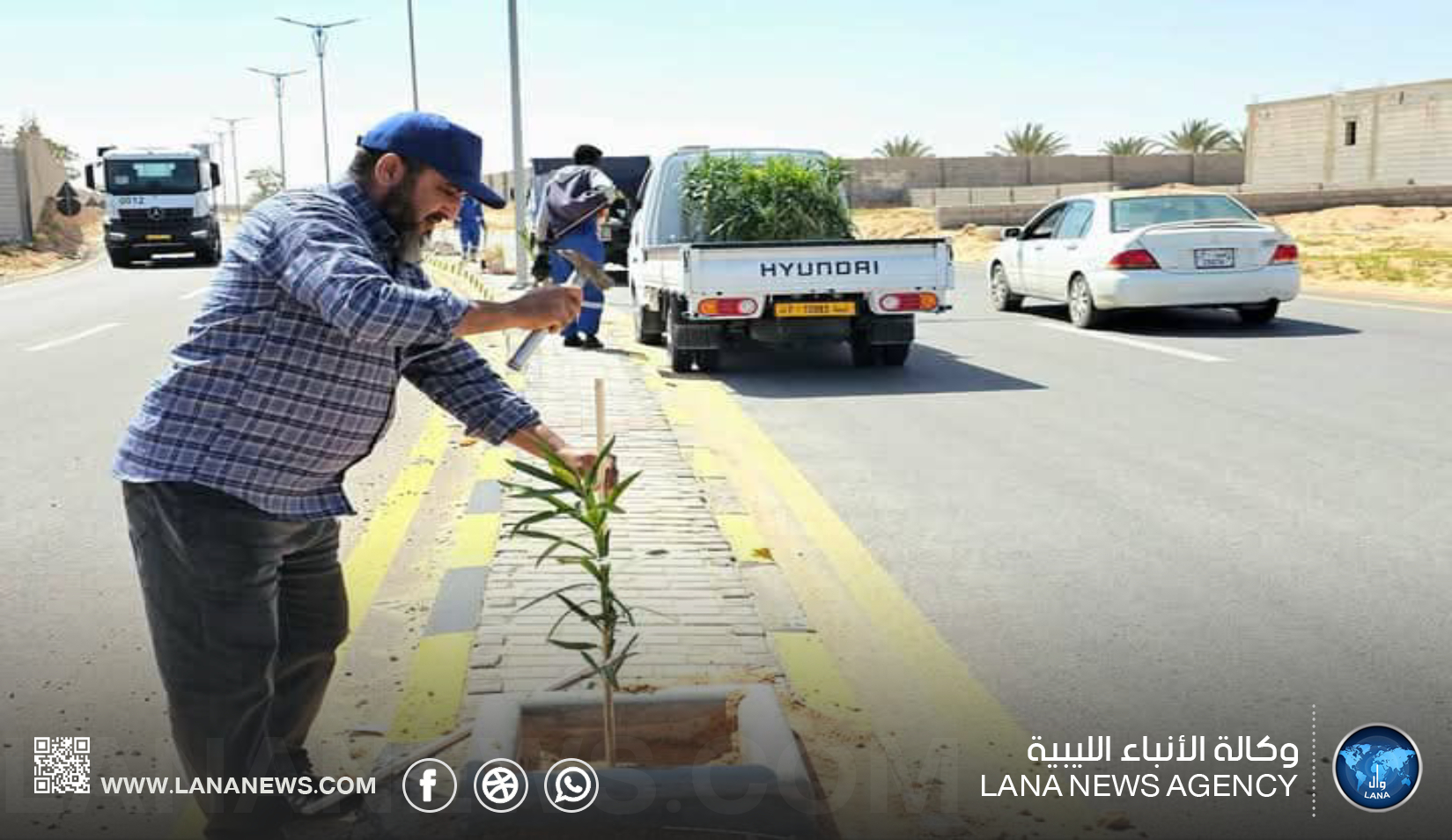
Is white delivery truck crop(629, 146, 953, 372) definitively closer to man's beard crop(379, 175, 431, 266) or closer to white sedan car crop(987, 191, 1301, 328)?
white sedan car crop(987, 191, 1301, 328)

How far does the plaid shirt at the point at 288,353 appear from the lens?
2.99 meters

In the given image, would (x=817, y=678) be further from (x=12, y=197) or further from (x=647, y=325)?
(x=12, y=197)

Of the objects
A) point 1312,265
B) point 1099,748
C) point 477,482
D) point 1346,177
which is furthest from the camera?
point 1346,177

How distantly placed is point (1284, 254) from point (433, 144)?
43.4 ft

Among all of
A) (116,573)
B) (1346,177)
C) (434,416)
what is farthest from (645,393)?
(1346,177)

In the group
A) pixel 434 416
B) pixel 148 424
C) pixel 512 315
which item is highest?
pixel 512 315

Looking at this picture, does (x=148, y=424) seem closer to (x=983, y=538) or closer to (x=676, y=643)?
(x=676, y=643)

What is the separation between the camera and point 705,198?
42.8ft

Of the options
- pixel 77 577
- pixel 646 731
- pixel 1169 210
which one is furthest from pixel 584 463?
pixel 1169 210

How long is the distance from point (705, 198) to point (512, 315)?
1008cm

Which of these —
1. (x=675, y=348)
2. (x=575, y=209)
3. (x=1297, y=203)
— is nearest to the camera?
(x=675, y=348)

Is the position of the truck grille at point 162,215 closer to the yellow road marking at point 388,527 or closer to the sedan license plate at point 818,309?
the sedan license plate at point 818,309

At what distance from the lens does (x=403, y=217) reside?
10.8 ft

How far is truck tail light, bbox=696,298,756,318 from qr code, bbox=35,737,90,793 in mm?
7740
